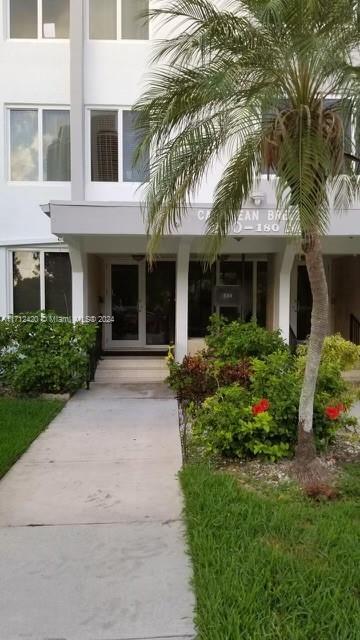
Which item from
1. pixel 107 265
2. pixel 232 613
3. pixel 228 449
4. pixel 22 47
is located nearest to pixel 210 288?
pixel 107 265

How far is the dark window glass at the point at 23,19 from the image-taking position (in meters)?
12.1

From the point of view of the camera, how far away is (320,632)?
3.07m

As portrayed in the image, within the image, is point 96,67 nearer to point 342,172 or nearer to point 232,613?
point 342,172

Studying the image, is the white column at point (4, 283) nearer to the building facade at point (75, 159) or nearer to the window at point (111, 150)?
the building facade at point (75, 159)

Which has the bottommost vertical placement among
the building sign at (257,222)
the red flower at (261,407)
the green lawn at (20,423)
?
the green lawn at (20,423)

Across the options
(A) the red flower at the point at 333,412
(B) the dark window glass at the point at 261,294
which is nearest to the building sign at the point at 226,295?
(B) the dark window glass at the point at 261,294

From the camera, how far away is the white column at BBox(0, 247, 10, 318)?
1223 cm

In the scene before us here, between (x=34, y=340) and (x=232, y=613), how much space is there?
7.73 metres

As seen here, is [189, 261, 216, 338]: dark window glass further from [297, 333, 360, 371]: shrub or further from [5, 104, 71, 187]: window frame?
[297, 333, 360, 371]: shrub

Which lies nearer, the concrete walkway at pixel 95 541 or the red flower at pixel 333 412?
the concrete walkway at pixel 95 541

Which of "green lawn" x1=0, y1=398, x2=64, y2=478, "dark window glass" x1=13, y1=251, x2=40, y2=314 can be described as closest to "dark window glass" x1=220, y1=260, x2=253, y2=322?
"dark window glass" x1=13, y1=251, x2=40, y2=314

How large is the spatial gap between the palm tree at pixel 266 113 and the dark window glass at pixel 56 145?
7013 mm

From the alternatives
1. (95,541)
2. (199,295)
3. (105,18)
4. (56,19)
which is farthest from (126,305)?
(95,541)

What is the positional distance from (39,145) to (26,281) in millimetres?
3059
